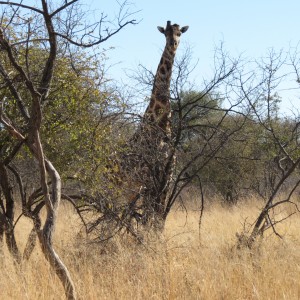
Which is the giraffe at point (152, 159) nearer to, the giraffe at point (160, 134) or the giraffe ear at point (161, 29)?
the giraffe at point (160, 134)

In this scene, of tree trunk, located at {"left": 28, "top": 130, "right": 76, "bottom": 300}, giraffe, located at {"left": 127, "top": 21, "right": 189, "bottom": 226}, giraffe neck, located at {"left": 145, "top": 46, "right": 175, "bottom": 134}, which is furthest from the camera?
giraffe neck, located at {"left": 145, "top": 46, "right": 175, "bottom": 134}

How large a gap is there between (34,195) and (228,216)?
19.8 ft

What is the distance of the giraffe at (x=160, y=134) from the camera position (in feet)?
24.7

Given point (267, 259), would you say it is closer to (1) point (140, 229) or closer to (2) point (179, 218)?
(1) point (140, 229)

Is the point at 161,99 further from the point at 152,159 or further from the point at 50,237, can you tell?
the point at 50,237

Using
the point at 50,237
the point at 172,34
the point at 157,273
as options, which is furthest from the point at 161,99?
the point at 50,237

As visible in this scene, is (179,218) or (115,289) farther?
(179,218)

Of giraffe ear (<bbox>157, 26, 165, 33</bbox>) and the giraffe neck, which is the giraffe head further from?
the giraffe neck

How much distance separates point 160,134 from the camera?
25.3 ft

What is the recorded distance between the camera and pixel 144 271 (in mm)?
5637

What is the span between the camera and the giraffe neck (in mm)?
8211

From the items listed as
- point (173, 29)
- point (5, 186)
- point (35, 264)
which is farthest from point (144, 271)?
point (173, 29)

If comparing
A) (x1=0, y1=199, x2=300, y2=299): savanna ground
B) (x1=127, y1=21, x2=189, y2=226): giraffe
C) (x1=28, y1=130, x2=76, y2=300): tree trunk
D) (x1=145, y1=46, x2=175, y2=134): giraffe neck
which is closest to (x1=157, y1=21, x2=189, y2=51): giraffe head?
(x1=127, y1=21, x2=189, y2=226): giraffe

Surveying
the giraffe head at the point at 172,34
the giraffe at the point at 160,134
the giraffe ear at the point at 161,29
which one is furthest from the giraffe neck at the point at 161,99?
the giraffe ear at the point at 161,29
